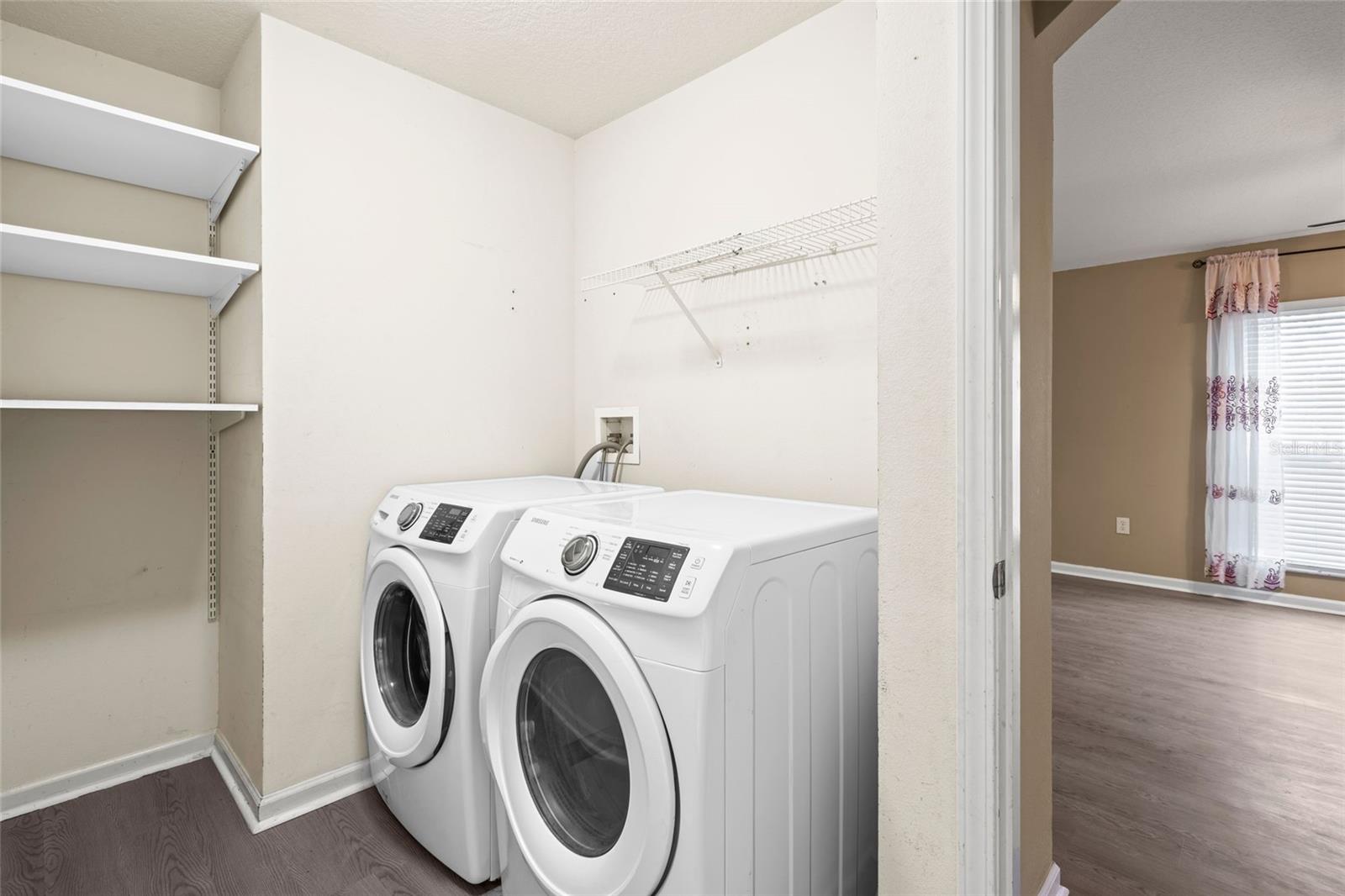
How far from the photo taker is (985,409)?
102cm

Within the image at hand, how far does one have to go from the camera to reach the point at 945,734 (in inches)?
42.3

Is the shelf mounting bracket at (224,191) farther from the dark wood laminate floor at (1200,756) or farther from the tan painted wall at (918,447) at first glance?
the dark wood laminate floor at (1200,756)

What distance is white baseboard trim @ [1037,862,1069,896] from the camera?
4.76 feet

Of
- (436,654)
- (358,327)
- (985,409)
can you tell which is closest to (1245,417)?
(985,409)

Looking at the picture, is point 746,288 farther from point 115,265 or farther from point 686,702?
point 115,265

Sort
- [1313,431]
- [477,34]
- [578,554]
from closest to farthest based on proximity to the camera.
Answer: [578,554], [477,34], [1313,431]

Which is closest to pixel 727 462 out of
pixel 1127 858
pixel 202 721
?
pixel 1127 858

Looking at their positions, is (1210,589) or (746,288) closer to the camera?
(746,288)

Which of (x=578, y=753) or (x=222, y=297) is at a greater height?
(x=222, y=297)

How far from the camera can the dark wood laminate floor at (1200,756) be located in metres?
1.67

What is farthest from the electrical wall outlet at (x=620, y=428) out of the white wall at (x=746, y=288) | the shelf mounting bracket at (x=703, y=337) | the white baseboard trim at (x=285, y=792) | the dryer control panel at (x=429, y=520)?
the white baseboard trim at (x=285, y=792)

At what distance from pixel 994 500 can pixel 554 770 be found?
1.03 meters

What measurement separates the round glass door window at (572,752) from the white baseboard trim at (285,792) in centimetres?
100

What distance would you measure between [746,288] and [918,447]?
3.55ft
